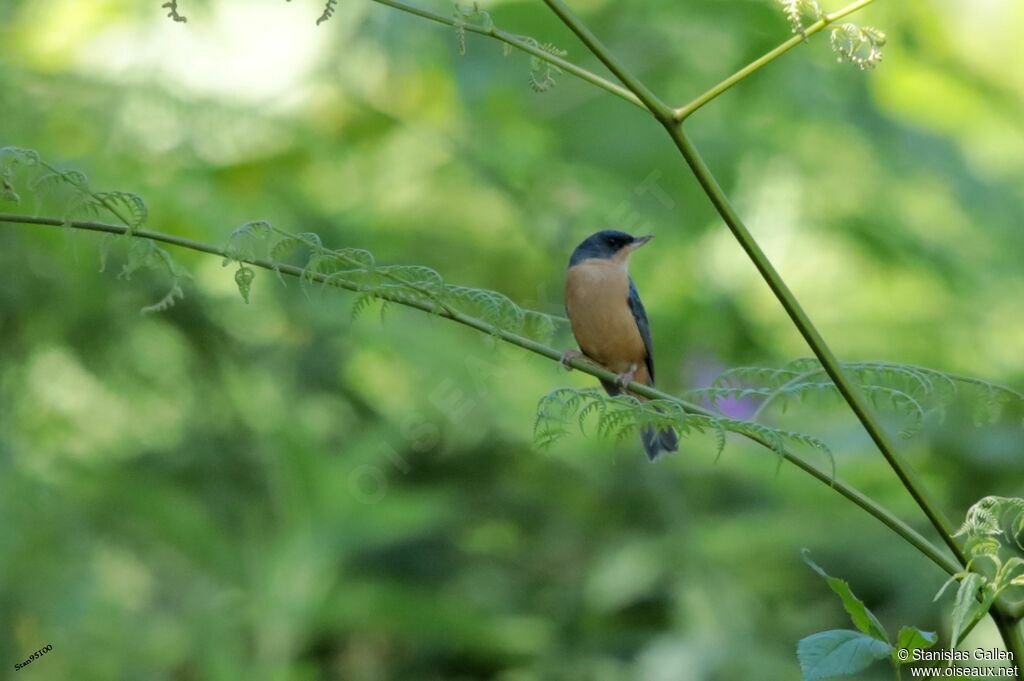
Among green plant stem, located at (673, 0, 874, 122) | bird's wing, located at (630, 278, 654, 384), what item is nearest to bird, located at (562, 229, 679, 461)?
bird's wing, located at (630, 278, 654, 384)

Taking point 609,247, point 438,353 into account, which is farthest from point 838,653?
point 438,353

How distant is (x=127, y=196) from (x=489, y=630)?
14.3ft

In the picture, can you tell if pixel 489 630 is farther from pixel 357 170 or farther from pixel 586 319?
pixel 357 170

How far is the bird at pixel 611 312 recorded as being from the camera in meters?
Answer: 4.62

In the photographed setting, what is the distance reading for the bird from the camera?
15.2 feet

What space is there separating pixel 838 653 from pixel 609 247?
3348 millimetres

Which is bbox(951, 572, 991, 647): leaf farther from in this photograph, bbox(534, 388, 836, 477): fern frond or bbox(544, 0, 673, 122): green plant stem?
bbox(544, 0, 673, 122): green plant stem

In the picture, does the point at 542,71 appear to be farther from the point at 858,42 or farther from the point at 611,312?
the point at 611,312

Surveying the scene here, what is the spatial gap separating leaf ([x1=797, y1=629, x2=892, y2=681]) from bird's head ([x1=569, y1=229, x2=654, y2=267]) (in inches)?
127

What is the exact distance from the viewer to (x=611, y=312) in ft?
15.4

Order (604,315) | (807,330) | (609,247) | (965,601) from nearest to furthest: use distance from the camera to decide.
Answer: (965,601) → (807,330) → (604,315) → (609,247)

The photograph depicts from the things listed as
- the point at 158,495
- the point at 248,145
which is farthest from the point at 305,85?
the point at 158,495

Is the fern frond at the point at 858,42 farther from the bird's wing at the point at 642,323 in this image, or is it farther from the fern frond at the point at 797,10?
the bird's wing at the point at 642,323

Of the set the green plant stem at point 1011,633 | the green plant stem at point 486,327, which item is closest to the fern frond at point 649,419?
the green plant stem at point 486,327
